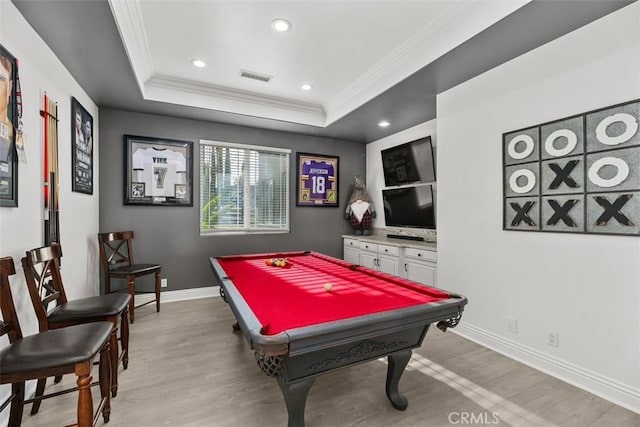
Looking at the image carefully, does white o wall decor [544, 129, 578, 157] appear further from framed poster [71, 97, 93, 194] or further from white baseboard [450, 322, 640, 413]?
framed poster [71, 97, 93, 194]

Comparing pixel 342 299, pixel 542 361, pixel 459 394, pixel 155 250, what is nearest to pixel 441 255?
pixel 542 361

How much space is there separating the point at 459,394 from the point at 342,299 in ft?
3.62

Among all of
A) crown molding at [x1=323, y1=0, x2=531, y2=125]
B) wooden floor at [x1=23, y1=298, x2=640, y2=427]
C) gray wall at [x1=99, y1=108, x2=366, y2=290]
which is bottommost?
wooden floor at [x1=23, y1=298, x2=640, y2=427]

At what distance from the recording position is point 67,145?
108 inches

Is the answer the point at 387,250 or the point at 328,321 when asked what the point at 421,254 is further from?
the point at 328,321

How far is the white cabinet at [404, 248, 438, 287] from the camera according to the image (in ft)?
11.3

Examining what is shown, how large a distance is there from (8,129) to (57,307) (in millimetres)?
1175

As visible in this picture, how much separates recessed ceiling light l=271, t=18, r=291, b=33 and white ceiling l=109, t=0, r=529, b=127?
43 mm

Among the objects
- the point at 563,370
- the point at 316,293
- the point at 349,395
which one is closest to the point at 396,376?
the point at 349,395

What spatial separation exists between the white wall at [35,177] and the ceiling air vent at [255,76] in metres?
1.64

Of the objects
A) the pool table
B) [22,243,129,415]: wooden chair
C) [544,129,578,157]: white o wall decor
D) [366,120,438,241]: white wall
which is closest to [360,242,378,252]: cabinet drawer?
[366,120,438,241]: white wall

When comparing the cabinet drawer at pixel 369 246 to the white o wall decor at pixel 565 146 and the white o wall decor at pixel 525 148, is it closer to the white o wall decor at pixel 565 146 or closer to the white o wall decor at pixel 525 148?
the white o wall decor at pixel 525 148

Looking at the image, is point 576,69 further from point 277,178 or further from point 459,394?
point 277,178

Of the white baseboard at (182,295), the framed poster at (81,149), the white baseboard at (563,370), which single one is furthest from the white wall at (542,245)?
the framed poster at (81,149)
